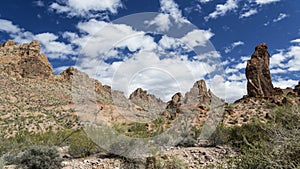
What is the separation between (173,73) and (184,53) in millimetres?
1167

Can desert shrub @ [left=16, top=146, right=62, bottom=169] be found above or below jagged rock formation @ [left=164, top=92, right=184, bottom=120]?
below

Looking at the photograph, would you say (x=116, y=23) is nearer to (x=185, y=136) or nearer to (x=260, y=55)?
(x=185, y=136)

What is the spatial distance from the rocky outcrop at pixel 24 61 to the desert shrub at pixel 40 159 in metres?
51.5

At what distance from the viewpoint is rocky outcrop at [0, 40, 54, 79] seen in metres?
59.9

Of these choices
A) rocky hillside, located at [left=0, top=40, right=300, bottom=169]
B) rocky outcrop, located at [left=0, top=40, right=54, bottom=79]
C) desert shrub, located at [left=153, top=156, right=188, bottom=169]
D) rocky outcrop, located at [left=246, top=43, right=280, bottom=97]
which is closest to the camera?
desert shrub, located at [left=153, top=156, right=188, bottom=169]

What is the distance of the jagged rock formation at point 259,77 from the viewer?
33250mm

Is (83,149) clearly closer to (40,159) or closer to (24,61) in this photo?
(40,159)

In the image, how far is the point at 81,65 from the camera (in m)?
11.8

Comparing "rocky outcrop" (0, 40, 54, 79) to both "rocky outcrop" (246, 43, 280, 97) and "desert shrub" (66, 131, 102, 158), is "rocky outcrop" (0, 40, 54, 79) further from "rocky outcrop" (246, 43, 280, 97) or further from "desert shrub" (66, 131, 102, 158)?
"desert shrub" (66, 131, 102, 158)

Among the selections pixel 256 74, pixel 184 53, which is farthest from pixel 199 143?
pixel 256 74

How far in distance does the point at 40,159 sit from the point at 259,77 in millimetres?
29279

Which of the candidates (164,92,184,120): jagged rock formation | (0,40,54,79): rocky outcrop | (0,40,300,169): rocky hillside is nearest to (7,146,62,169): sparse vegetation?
(0,40,300,169): rocky hillside

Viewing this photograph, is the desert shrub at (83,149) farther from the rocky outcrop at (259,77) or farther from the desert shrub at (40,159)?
the rocky outcrop at (259,77)

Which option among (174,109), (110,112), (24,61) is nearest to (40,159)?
(110,112)
